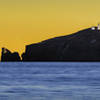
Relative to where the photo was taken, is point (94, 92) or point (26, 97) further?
point (94, 92)

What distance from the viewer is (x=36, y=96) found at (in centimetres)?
3394

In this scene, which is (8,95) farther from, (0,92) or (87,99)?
(87,99)

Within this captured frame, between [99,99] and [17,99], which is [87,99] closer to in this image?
[99,99]

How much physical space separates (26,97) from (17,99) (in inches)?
57.3

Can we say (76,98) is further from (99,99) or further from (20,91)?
(20,91)

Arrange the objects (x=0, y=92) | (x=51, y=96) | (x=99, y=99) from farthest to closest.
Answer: (x=0, y=92) < (x=51, y=96) < (x=99, y=99)

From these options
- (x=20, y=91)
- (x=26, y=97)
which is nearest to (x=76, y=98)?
(x=26, y=97)

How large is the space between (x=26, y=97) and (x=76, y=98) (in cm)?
313

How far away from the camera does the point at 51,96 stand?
3356cm

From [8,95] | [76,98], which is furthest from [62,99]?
[8,95]

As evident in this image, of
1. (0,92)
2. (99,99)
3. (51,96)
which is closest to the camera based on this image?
(99,99)

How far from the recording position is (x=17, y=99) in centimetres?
3175

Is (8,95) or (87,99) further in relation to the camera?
(8,95)

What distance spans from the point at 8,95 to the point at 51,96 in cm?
277
